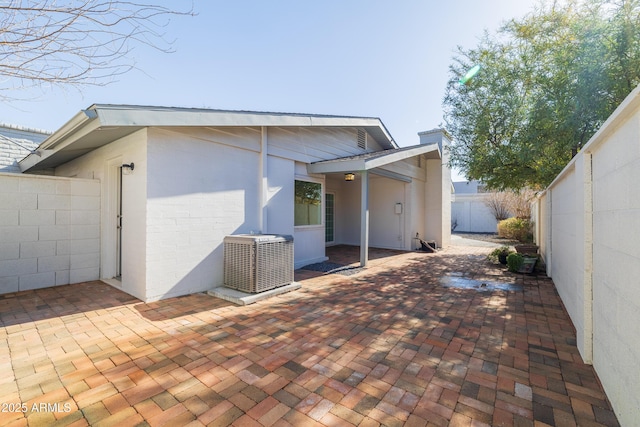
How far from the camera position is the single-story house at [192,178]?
4.53 m

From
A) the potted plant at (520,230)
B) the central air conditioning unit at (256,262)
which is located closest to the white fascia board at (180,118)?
the central air conditioning unit at (256,262)

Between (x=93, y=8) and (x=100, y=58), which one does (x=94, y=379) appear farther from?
(x=93, y=8)

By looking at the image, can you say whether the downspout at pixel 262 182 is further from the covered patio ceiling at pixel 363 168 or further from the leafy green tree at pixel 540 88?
the leafy green tree at pixel 540 88

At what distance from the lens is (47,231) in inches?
209

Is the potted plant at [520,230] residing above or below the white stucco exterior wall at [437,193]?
below

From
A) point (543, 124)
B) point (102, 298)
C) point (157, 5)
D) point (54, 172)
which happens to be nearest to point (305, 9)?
point (157, 5)

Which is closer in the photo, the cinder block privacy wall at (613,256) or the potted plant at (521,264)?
the cinder block privacy wall at (613,256)

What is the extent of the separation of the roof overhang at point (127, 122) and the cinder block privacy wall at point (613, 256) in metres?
5.00

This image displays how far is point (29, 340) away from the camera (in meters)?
3.26

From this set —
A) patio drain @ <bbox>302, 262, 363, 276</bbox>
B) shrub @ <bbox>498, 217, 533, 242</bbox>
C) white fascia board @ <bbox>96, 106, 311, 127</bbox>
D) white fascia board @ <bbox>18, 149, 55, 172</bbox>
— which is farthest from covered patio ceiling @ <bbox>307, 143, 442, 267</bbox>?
shrub @ <bbox>498, 217, 533, 242</bbox>

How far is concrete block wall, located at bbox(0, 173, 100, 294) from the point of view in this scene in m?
4.96

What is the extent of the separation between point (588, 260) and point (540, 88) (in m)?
6.29

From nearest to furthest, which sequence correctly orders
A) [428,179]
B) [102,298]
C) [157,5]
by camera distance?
[157,5]
[102,298]
[428,179]

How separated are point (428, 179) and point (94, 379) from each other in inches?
480
